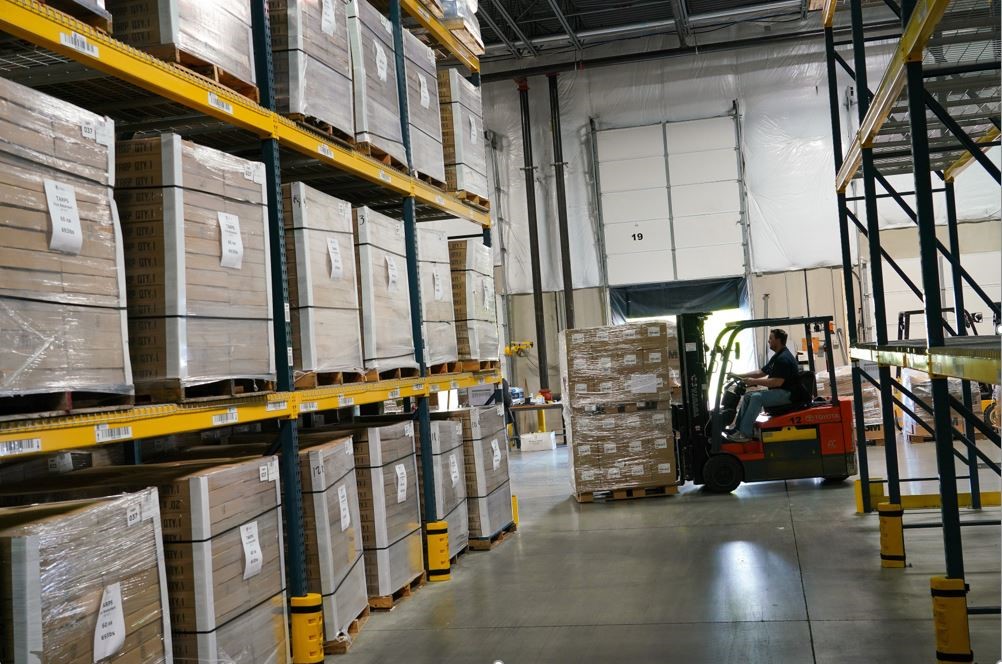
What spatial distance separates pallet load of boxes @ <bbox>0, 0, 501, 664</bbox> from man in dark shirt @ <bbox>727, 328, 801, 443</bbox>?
16.3 feet

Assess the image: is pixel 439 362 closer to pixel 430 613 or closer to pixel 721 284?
pixel 430 613

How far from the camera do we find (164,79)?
163 inches

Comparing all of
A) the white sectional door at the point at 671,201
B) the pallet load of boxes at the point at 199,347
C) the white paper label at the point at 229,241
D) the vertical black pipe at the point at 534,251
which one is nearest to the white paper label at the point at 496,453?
the pallet load of boxes at the point at 199,347

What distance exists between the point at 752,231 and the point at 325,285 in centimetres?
1405

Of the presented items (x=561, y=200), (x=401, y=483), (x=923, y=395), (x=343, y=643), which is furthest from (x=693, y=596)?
(x=561, y=200)

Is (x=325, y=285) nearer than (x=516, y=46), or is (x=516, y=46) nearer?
(x=325, y=285)

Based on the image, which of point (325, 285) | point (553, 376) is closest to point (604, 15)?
point (553, 376)

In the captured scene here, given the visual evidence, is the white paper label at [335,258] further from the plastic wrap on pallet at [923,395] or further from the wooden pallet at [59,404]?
the plastic wrap on pallet at [923,395]

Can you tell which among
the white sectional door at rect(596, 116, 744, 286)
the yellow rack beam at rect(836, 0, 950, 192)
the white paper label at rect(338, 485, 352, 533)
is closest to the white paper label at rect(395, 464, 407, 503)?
the white paper label at rect(338, 485, 352, 533)

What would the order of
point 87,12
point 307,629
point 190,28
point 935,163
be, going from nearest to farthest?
point 87,12
point 190,28
point 307,629
point 935,163

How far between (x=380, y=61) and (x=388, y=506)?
3.08 m

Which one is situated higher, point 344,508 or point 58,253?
point 58,253

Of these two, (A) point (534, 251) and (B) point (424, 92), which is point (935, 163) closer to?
(B) point (424, 92)

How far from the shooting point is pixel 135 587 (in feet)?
11.9
